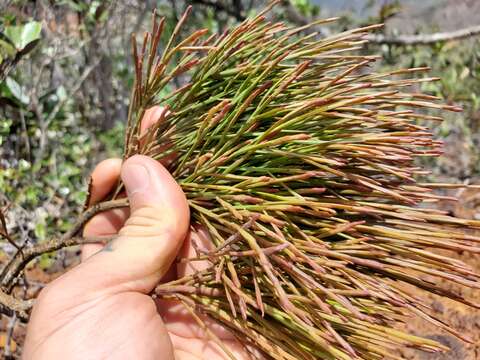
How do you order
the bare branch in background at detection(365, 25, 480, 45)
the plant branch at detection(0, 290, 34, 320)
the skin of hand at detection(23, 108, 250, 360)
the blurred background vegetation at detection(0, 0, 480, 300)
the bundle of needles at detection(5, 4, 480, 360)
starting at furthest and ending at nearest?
the bare branch in background at detection(365, 25, 480, 45)
the blurred background vegetation at detection(0, 0, 480, 300)
the plant branch at detection(0, 290, 34, 320)
the skin of hand at detection(23, 108, 250, 360)
the bundle of needles at detection(5, 4, 480, 360)

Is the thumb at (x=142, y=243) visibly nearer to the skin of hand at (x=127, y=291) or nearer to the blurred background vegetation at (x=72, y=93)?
the skin of hand at (x=127, y=291)

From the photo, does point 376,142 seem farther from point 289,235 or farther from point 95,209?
point 95,209

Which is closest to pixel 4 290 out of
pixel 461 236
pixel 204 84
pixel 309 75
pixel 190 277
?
pixel 190 277

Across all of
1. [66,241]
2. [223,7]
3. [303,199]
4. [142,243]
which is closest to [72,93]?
[223,7]

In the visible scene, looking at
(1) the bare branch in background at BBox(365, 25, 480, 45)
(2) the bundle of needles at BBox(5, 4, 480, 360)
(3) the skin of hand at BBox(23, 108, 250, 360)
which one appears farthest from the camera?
(1) the bare branch in background at BBox(365, 25, 480, 45)

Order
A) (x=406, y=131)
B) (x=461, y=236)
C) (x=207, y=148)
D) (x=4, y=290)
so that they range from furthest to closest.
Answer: (x=4, y=290) → (x=207, y=148) → (x=406, y=131) → (x=461, y=236)

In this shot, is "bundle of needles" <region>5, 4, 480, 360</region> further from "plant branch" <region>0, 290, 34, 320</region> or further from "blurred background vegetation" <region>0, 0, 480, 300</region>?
"blurred background vegetation" <region>0, 0, 480, 300</region>

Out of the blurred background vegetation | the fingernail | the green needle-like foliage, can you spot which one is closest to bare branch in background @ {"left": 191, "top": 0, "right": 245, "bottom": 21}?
the blurred background vegetation
